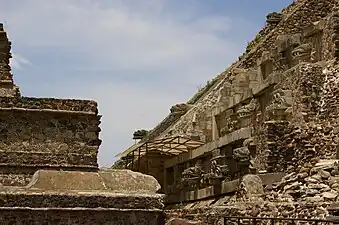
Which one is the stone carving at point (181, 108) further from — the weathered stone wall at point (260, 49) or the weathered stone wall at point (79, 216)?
the weathered stone wall at point (79, 216)

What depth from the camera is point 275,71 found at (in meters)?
27.4

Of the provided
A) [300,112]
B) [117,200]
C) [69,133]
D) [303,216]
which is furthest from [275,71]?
[117,200]

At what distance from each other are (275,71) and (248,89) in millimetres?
2190

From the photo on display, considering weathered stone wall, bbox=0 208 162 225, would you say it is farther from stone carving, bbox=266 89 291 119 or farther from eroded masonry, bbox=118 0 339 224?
stone carving, bbox=266 89 291 119

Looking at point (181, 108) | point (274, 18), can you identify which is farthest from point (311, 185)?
point (181, 108)

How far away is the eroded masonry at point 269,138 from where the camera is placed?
18.3m

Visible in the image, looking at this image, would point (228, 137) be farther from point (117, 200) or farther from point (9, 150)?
point (117, 200)

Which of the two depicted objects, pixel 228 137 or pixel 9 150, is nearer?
pixel 9 150

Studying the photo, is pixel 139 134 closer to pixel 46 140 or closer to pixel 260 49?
pixel 260 49

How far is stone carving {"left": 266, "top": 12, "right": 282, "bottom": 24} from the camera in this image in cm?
3674

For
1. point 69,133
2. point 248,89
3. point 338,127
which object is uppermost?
point 248,89

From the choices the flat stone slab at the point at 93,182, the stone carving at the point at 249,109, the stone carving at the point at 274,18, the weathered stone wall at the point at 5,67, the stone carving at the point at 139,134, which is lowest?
the flat stone slab at the point at 93,182

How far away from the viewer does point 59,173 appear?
30.3ft

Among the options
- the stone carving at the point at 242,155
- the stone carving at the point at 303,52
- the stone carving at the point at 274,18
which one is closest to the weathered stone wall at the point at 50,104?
the stone carving at the point at 242,155
